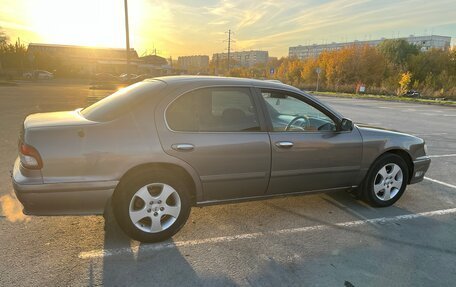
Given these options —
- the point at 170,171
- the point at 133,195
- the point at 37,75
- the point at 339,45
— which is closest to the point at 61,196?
the point at 133,195

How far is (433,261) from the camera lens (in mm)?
3031

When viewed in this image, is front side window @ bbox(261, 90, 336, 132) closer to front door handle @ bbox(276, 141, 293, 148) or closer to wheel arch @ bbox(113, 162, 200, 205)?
front door handle @ bbox(276, 141, 293, 148)

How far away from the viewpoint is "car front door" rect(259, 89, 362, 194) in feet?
11.6

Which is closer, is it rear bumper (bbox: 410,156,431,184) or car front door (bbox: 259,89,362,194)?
car front door (bbox: 259,89,362,194)

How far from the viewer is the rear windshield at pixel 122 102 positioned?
308 centimetres

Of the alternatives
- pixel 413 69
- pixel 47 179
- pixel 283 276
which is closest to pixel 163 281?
pixel 283 276

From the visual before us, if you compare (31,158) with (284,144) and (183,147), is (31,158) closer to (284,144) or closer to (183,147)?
(183,147)

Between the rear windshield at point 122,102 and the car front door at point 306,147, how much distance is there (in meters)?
1.22

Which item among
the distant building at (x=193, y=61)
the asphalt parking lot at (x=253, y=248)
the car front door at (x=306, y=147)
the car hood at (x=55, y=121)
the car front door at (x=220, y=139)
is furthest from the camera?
the distant building at (x=193, y=61)

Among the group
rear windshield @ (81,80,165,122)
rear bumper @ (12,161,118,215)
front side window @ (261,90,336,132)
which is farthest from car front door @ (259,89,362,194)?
rear bumper @ (12,161,118,215)

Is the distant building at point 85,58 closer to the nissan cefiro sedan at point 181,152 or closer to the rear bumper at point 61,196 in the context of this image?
the nissan cefiro sedan at point 181,152

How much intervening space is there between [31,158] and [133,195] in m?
0.91

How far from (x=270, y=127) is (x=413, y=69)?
57038 mm

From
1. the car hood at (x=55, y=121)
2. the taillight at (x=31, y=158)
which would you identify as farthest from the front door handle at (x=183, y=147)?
the taillight at (x=31, y=158)
